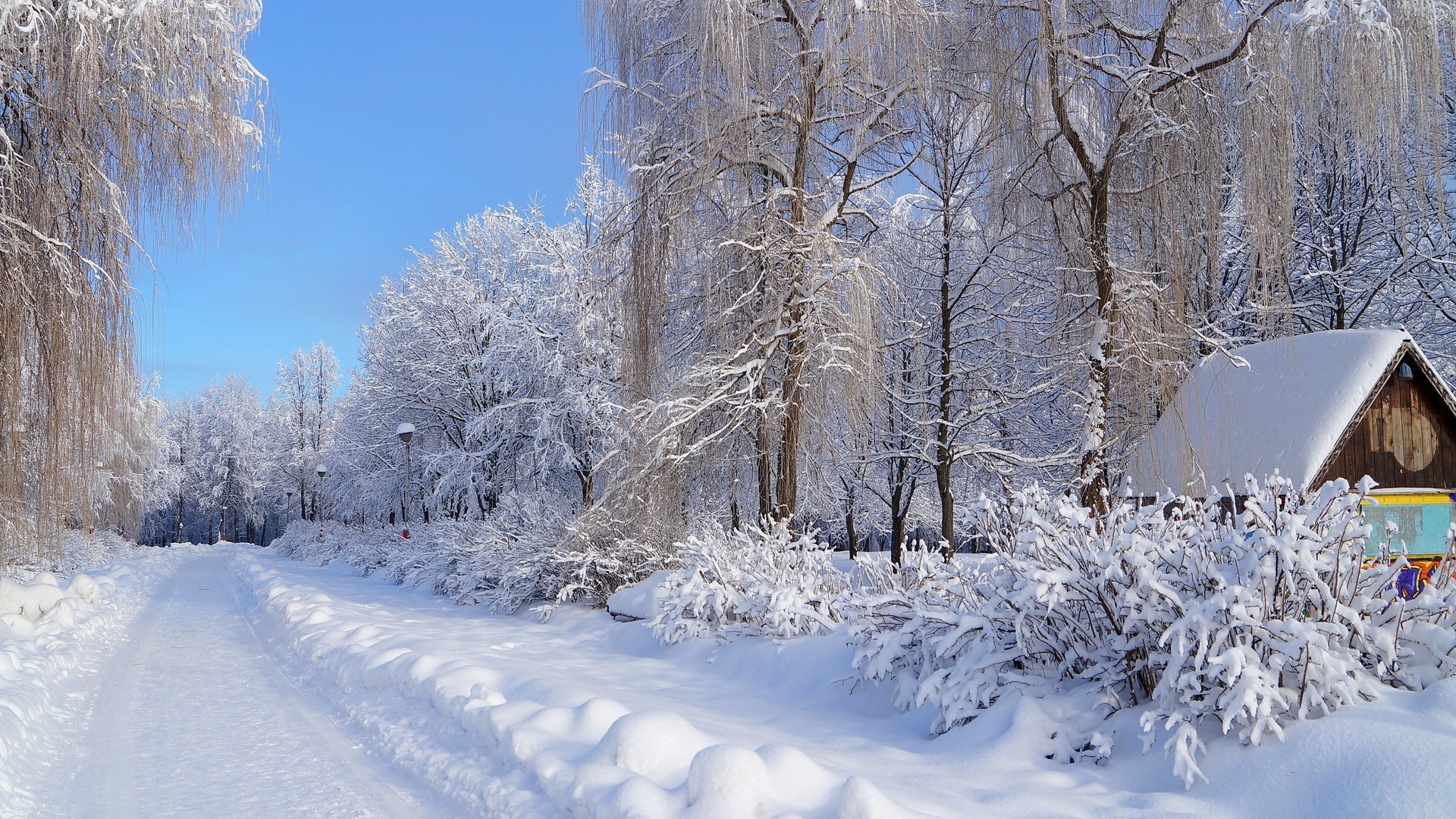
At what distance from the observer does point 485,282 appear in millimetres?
26000

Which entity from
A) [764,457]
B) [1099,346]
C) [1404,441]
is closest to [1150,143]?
[1099,346]

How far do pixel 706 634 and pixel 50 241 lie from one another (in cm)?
653

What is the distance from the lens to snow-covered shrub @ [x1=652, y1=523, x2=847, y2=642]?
7516mm

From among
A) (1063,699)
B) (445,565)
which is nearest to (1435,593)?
(1063,699)

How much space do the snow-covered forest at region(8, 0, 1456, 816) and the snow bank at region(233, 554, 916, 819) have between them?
0.07 m

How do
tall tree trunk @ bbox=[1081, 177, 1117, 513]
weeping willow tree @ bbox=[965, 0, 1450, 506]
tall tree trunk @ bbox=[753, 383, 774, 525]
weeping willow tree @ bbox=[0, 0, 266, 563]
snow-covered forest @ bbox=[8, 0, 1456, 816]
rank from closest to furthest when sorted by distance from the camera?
1. snow-covered forest @ bbox=[8, 0, 1456, 816]
2. weeping willow tree @ bbox=[0, 0, 266, 563]
3. weeping willow tree @ bbox=[965, 0, 1450, 506]
4. tall tree trunk @ bbox=[1081, 177, 1117, 513]
5. tall tree trunk @ bbox=[753, 383, 774, 525]

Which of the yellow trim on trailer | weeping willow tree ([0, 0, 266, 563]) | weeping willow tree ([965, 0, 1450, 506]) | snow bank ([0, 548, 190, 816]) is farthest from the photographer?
the yellow trim on trailer

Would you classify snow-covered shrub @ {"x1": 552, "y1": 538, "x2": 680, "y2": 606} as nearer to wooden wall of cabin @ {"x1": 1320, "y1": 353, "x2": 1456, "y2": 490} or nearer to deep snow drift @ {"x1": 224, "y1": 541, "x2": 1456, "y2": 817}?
deep snow drift @ {"x1": 224, "y1": 541, "x2": 1456, "y2": 817}

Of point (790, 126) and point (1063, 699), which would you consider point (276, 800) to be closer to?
point (1063, 699)

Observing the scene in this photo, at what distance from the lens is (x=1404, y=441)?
10.6 m

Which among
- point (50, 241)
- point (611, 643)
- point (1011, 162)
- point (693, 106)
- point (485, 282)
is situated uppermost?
point (485, 282)

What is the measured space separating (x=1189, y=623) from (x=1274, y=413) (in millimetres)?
8799

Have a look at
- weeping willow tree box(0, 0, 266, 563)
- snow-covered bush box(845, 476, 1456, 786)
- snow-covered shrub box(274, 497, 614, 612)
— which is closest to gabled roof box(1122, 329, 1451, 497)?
snow-covered bush box(845, 476, 1456, 786)

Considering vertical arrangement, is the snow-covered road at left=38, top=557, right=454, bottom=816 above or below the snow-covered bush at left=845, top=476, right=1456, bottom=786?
below
